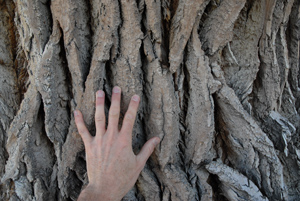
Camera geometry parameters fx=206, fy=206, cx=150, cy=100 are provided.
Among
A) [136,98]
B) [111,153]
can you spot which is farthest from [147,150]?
[136,98]

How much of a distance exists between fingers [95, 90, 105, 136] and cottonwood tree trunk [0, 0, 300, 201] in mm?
59

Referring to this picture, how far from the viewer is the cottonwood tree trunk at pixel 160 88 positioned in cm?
121

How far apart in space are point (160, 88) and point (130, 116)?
243mm

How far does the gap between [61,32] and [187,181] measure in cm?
121

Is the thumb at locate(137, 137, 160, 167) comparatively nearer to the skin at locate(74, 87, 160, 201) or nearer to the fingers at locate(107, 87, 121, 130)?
the skin at locate(74, 87, 160, 201)

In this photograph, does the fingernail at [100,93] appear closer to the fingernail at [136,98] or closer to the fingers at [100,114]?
the fingers at [100,114]

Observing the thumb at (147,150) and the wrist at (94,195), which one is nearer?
the wrist at (94,195)

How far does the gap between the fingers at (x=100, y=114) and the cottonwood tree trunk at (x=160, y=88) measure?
59 mm

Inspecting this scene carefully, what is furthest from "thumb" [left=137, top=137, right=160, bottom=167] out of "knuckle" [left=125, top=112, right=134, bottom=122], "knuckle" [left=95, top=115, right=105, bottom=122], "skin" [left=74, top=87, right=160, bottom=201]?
"knuckle" [left=95, top=115, right=105, bottom=122]

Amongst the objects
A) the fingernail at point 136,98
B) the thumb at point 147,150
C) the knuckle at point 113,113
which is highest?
the fingernail at point 136,98

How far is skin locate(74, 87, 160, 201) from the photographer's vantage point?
1161 millimetres

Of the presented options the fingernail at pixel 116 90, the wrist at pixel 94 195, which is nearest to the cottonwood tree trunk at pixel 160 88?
the fingernail at pixel 116 90

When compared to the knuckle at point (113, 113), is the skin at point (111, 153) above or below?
below

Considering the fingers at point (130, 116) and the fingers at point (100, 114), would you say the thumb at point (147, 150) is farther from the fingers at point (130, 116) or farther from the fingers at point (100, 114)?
the fingers at point (100, 114)
